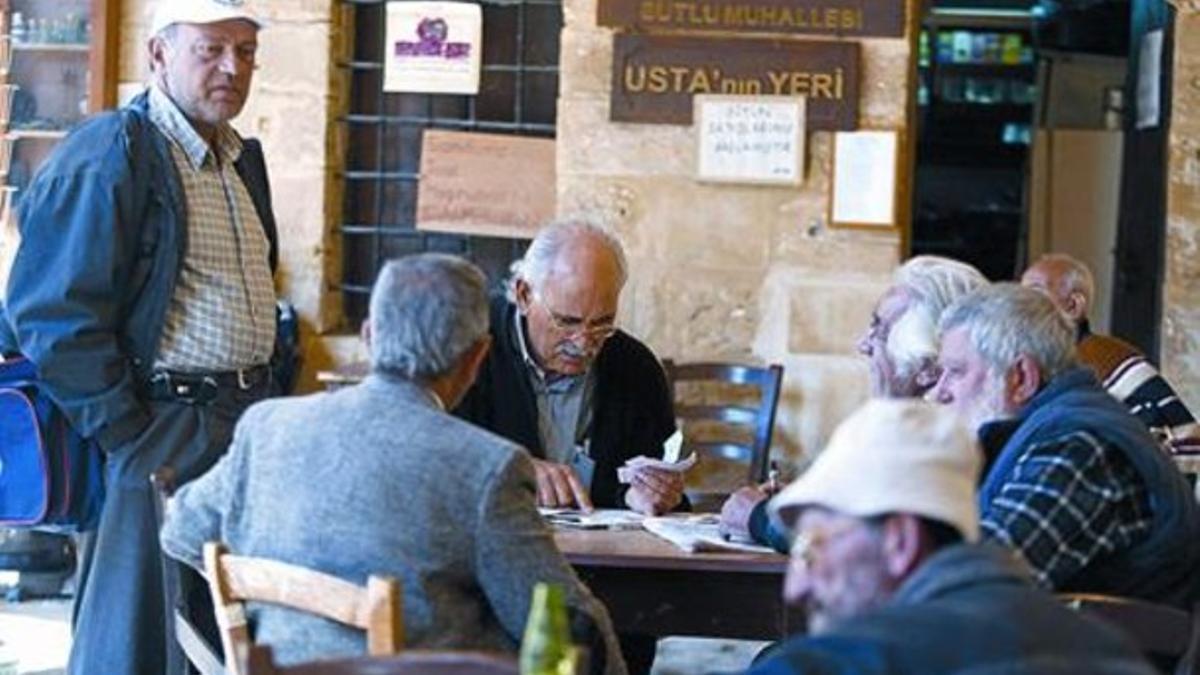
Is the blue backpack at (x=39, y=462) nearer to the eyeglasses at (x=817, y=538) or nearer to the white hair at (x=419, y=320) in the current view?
the white hair at (x=419, y=320)

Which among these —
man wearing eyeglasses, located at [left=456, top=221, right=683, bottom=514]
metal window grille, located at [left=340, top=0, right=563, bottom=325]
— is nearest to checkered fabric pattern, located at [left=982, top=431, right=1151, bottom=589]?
man wearing eyeglasses, located at [left=456, top=221, right=683, bottom=514]

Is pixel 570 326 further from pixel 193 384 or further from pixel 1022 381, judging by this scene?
pixel 1022 381

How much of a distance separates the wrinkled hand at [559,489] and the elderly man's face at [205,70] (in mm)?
1007

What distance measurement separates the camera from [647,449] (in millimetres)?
4566

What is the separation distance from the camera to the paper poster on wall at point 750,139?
20.8ft

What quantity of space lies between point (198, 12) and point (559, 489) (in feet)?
4.11

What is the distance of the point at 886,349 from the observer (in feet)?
14.0

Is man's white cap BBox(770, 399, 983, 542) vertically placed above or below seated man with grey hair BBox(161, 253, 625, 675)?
above

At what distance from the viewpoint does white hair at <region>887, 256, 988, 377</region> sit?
420cm

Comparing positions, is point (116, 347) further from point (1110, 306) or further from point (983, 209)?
point (983, 209)

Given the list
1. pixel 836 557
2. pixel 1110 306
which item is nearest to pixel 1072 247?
pixel 1110 306

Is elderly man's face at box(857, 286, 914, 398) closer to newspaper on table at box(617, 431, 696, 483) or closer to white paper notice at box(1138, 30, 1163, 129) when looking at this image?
newspaper on table at box(617, 431, 696, 483)

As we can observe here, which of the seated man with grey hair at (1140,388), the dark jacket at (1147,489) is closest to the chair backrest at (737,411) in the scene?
the seated man with grey hair at (1140,388)

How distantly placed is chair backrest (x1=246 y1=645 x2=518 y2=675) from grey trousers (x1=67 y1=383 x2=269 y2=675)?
184 cm
